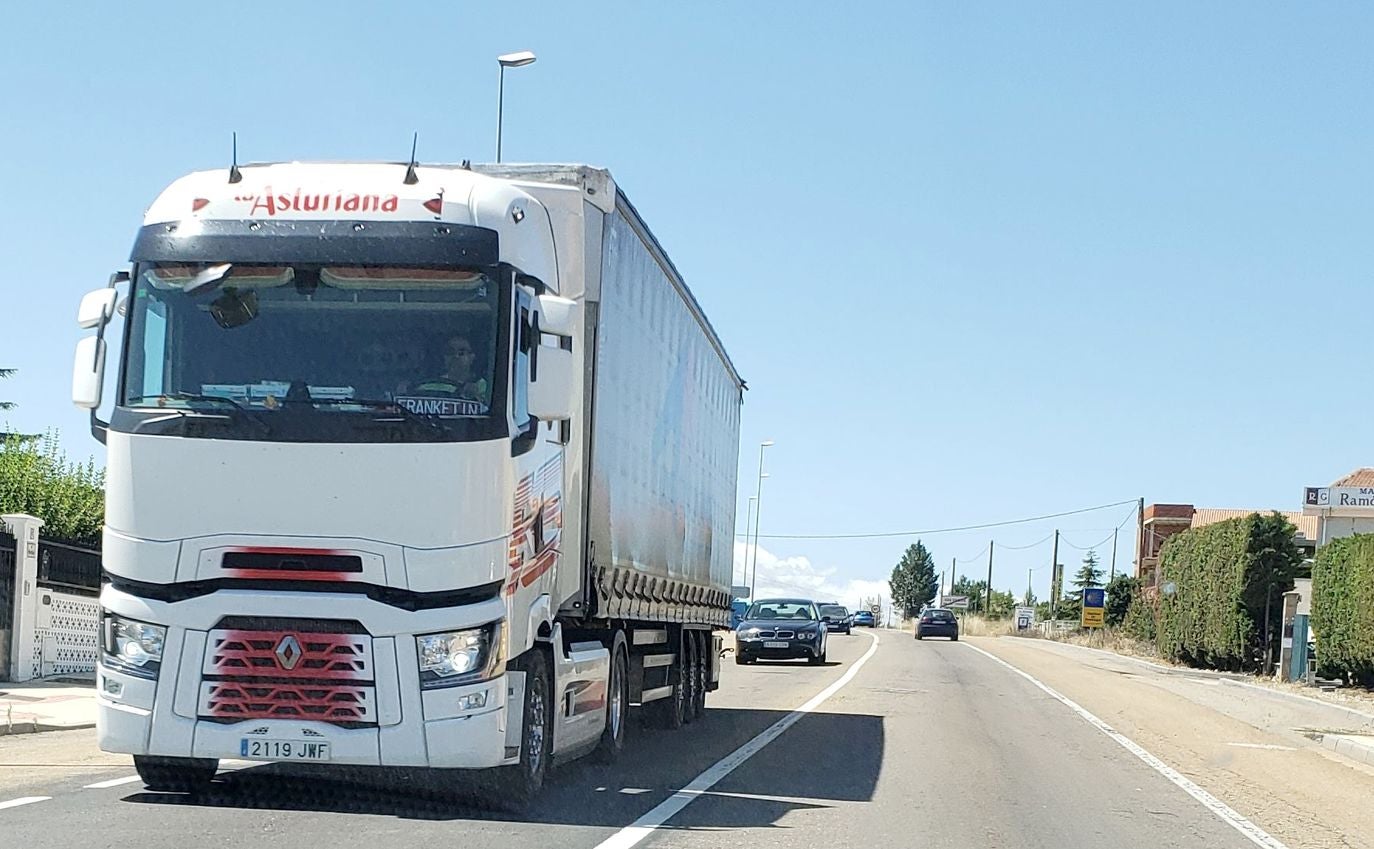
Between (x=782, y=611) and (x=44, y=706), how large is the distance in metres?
20.7

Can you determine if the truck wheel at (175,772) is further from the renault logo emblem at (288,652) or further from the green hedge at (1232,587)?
the green hedge at (1232,587)

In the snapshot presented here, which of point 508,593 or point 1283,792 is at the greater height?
point 508,593

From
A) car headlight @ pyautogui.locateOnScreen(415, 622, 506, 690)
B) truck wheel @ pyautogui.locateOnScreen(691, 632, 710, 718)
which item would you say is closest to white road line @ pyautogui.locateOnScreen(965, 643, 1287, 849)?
truck wheel @ pyautogui.locateOnScreen(691, 632, 710, 718)

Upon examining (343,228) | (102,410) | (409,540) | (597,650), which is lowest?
(597,650)

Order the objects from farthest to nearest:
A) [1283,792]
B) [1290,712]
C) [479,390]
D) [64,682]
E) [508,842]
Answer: [1290,712] → [64,682] → [1283,792] → [479,390] → [508,842]

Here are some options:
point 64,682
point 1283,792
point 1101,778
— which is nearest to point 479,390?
point 1101,778

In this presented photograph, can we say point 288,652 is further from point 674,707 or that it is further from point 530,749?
point 674,707

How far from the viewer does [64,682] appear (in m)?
20.6

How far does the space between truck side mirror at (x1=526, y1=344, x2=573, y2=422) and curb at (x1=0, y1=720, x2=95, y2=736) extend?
24.7ft

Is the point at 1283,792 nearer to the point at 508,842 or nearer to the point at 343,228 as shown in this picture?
the point at 508,842

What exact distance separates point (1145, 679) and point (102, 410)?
3247 cm

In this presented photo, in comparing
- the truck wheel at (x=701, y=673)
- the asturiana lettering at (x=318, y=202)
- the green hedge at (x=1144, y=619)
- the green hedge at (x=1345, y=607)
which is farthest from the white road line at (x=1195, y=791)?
the green hedge at (x=1144, y=619)

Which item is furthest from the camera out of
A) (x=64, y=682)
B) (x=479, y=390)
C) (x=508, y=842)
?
(x=64, y=682)

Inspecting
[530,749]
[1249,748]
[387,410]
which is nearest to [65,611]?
[530,749]
